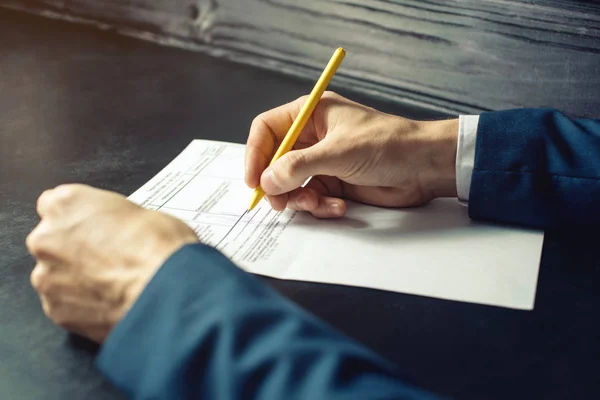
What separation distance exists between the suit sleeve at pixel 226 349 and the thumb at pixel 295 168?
0.91 feet

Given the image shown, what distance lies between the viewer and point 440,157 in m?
0.80

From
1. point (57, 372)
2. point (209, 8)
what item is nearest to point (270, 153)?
point (57, 372)

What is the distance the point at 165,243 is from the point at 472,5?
73 cm

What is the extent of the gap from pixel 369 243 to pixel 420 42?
0.53 meters

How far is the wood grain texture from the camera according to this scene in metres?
1.00

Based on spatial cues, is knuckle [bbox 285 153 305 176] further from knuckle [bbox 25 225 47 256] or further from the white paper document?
knuckle [bbox 25 225 47 256]

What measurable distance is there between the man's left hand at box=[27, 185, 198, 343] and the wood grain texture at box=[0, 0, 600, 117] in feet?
2.29

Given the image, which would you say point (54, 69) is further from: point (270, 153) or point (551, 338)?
point (551, 338)

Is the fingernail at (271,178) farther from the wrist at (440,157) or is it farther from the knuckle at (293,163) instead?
the wrist at (440,157)

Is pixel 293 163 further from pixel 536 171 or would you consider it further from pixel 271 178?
pixel 536 171

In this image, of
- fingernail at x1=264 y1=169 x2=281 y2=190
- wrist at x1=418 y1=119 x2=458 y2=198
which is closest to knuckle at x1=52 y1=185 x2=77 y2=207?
fingernail at x1=264 y1=169 x2=281 y2=190

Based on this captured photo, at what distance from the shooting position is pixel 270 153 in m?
0.86

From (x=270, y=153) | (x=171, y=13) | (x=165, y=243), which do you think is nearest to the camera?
(x=165, y=243)

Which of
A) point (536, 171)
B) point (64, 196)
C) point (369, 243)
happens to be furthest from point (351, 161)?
point (64, 196)
